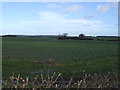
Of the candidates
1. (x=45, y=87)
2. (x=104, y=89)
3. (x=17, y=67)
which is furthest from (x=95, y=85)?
(x=17, y=67)

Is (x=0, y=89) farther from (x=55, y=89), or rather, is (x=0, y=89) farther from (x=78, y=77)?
(x=78, y=77)

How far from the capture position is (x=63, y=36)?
75500 mm

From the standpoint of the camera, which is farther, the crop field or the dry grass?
the crop field

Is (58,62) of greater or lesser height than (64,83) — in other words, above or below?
below

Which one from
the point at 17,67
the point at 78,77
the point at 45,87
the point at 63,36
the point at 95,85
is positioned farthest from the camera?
the point at 63,36

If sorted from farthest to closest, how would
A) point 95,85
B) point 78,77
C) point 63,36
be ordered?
point 63,36 < point 78,77 < point 95,85

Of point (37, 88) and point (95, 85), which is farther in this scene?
point (95, 85)

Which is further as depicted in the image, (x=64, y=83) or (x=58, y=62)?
(x=58, y=62)

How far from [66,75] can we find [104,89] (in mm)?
5403

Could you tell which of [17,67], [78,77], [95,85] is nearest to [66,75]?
[78,77]

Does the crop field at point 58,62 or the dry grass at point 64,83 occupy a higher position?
the dry grass at point 64,83

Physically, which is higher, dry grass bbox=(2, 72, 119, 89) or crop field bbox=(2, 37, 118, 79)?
dry grass bbox=(2, 72, 119, 89)

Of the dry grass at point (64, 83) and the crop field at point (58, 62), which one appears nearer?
the dry grass at point (64, 83)

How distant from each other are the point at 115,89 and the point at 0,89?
9.85 feet
